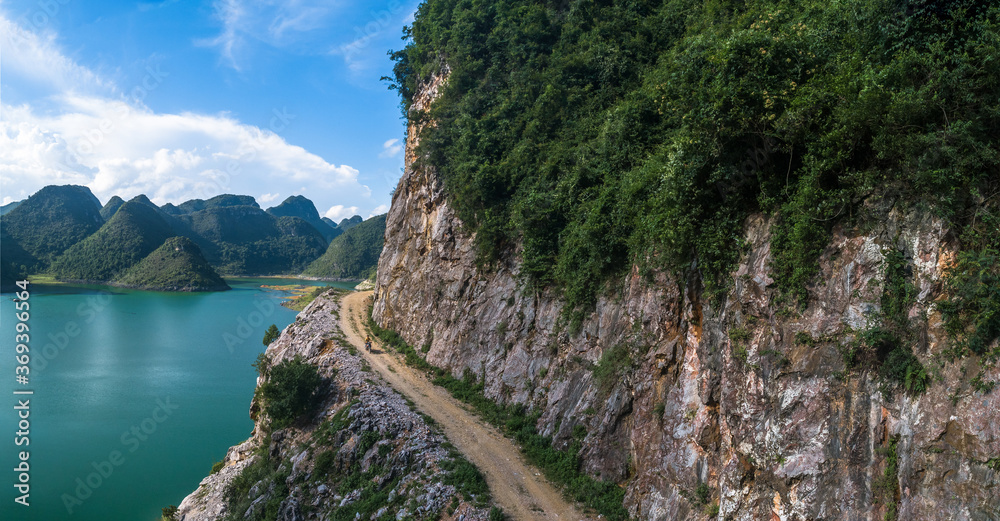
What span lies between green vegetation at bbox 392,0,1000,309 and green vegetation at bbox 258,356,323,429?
9.48 m

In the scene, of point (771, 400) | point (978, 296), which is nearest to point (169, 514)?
point (771, 400)

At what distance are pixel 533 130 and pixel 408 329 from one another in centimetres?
1333

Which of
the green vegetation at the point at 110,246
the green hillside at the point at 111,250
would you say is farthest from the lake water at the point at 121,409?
the green hillside at the point at 111,250

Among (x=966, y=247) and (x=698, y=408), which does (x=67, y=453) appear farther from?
(x=966, y=247)

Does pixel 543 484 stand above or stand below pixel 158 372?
above

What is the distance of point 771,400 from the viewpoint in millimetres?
8219

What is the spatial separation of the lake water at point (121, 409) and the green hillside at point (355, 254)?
62.3m

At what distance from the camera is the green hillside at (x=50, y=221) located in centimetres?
10331

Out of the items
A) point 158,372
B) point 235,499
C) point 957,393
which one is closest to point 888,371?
point 957,393

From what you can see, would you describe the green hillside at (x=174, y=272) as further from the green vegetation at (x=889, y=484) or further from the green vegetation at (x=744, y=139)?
the green vegetation at (x=889, y=484)

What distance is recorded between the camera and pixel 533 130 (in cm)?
2047

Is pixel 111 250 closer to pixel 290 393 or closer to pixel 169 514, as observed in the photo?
pixel 169 514

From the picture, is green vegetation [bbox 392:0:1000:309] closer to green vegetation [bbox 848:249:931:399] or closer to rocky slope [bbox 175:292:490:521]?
green vegetation [bbox 848:249:931:399]

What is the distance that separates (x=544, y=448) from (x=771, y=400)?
7984 mm
